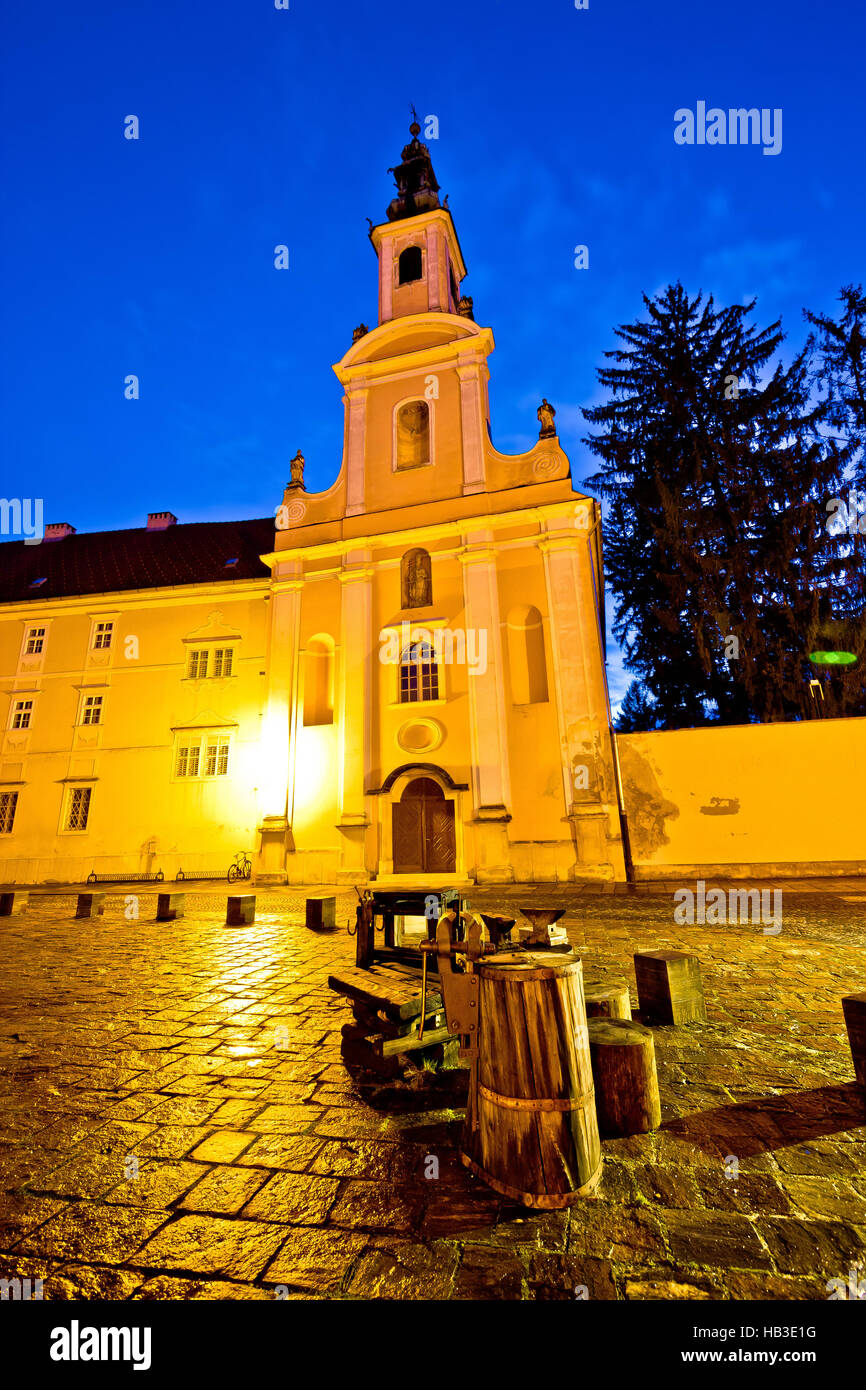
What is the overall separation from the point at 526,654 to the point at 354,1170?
14.4 meters

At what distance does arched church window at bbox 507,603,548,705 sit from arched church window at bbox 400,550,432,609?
2583 millimetres

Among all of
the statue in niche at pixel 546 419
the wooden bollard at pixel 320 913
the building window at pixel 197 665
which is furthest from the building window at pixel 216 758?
the statue in niche at pixel 546 419

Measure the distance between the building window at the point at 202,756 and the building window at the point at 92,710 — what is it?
352cm

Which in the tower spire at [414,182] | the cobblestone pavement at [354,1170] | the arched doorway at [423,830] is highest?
the tower spire at [414,182]

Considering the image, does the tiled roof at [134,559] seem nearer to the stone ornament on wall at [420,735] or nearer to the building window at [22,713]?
the building window at [22,713]

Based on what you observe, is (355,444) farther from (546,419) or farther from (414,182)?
(414,182)

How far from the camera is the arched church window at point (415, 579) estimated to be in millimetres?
17047

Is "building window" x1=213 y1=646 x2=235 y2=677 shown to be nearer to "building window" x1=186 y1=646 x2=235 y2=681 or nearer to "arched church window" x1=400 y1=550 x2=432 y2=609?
"building window" x1=186 y1=646 x2=235 y2=681

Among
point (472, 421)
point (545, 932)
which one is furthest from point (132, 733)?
point (545, 932)

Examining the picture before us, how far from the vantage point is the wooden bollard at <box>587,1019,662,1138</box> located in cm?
279

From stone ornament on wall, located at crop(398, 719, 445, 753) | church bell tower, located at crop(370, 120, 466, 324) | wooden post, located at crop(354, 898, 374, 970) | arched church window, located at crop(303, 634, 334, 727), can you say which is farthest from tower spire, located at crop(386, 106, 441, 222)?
wooden post, located at crop(354, 898, 374, 970)

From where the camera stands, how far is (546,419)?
56.9 ft
